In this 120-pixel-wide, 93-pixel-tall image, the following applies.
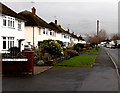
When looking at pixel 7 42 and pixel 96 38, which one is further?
pixel 96 38

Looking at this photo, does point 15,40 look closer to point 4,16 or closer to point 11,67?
point 4,16

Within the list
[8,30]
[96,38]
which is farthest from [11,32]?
[96,38]

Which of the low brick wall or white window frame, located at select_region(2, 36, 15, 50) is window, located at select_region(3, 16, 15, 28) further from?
the low brick wall

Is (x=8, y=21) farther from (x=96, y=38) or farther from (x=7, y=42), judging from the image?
(x=96, y=38)

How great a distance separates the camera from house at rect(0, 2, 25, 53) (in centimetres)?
2649

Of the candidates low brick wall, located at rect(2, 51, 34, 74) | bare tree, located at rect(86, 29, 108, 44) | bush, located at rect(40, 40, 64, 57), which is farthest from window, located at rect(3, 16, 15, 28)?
bare tree, located at rect(86, 29, 108, 44)

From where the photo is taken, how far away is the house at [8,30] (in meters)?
26.5

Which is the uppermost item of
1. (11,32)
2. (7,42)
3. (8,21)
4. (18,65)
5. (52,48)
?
(8,21)

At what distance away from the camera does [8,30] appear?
27.9m

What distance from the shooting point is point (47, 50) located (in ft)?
72.6

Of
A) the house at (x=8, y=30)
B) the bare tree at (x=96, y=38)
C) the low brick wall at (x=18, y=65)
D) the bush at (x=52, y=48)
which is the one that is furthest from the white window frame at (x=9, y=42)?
the bare tree at (x=96, y=38)

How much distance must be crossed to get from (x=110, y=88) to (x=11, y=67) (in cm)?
637

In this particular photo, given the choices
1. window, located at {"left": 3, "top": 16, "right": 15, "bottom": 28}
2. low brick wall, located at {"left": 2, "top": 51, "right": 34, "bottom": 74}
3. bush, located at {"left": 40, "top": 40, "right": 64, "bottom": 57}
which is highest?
window, located at {"left": 3, "top": 16, "right": 15, "bottom": 28}

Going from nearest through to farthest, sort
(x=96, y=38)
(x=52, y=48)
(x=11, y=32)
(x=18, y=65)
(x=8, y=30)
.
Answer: (x=18, y=65) < (x=52, y=48) < (x=8, y=30) < (x=11, y=32) < (x=96, y=38)
